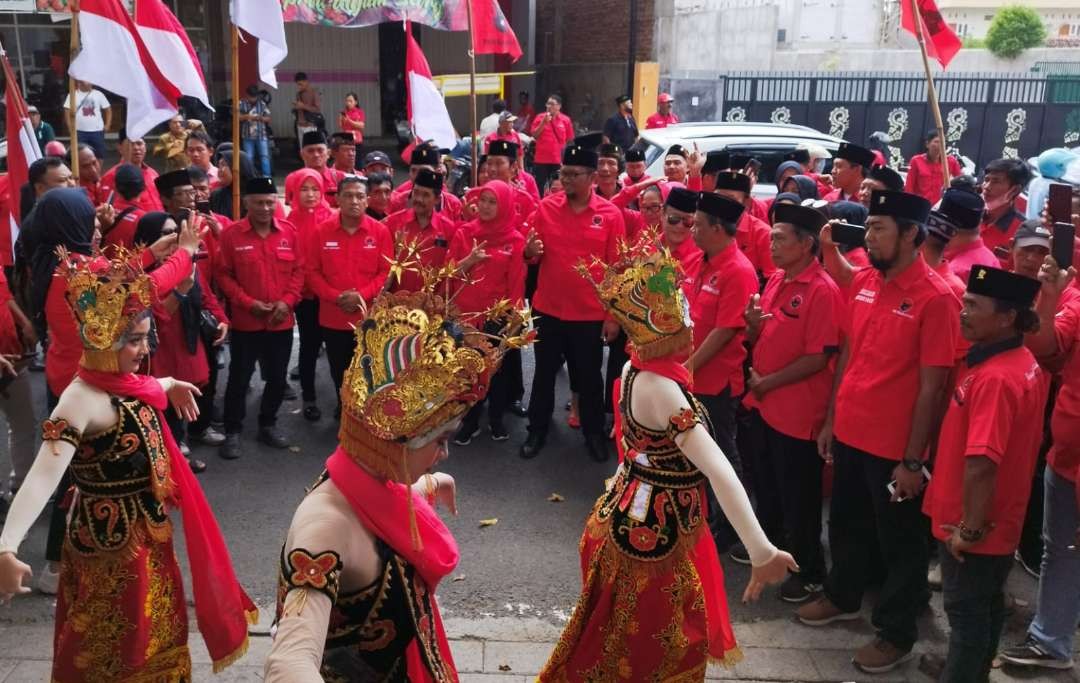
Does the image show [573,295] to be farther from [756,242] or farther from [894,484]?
[894,484]

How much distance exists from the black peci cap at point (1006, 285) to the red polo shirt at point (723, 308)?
5.07 ft

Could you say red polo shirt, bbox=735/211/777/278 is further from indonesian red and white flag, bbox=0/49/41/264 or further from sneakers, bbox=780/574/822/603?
indonesian red and white flag, bbox=0/49/41/264

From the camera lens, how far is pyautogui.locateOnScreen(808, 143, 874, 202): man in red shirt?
24.9 feet

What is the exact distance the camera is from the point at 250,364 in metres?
7.00

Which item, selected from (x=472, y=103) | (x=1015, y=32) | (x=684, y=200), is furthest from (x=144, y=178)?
(x=1015, y=32)

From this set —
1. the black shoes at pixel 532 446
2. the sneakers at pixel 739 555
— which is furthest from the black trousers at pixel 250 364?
the sneakers at pixel 739 555

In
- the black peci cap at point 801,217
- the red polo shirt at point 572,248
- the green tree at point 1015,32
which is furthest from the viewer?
the green tree at point 1015,32

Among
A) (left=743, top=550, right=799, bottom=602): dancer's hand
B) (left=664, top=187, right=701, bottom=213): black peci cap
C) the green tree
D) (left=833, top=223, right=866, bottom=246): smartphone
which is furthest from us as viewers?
the green tree

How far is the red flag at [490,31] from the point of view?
905cm

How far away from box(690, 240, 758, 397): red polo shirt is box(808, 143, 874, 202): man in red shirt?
2.68 m

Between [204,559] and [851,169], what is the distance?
5.89 meters

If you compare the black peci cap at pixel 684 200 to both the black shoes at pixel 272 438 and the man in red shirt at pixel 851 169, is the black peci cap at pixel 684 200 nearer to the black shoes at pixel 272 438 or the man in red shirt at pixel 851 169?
the man in red shirt at pixel 851 169

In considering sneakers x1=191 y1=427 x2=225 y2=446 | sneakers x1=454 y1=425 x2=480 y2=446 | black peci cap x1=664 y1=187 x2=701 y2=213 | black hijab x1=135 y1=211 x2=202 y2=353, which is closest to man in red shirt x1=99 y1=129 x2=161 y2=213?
black hijab x1=135 y1=211 x2=202 y2=353

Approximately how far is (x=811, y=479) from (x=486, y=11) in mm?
6157
